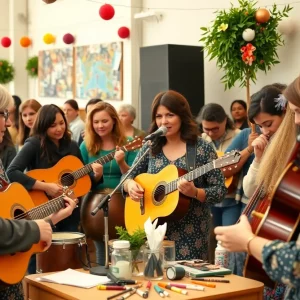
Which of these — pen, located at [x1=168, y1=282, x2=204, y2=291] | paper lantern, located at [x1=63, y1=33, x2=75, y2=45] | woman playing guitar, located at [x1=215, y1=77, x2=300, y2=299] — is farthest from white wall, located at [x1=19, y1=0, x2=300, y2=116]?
woman playing guitar, located at [x1=215, y1=77, x2=300, y2=299]

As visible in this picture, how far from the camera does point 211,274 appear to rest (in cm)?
312

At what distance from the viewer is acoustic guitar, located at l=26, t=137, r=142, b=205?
4.89 m

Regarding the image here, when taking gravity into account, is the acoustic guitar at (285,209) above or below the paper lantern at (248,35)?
below

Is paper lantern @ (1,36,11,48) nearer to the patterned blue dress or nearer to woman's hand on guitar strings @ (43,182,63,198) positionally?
woman's hand on guitar strings @ (43,182,63,198)

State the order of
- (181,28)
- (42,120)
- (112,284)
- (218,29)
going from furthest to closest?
(181,28) → (218,29) → (42,120) → (112,284)

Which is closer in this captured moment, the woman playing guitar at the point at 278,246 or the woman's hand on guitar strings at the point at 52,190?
the woman playing guitar at the point at 278,246

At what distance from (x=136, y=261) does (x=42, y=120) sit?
2.07 metres

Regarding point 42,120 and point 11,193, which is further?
point 42,120

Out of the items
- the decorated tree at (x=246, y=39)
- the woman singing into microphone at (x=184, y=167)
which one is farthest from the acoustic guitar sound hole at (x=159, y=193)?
the decorated tree at (x=246, y=39)

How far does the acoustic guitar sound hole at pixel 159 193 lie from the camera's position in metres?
4.00

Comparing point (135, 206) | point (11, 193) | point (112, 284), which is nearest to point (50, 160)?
point (135, 206)

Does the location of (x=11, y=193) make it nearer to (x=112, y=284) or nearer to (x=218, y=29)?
(x=112, y=284)

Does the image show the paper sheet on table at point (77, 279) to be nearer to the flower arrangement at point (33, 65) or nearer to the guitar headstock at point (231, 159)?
the guitar headstock at point (231, 159)

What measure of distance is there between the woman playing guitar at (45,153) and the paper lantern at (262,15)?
8.79 ft
